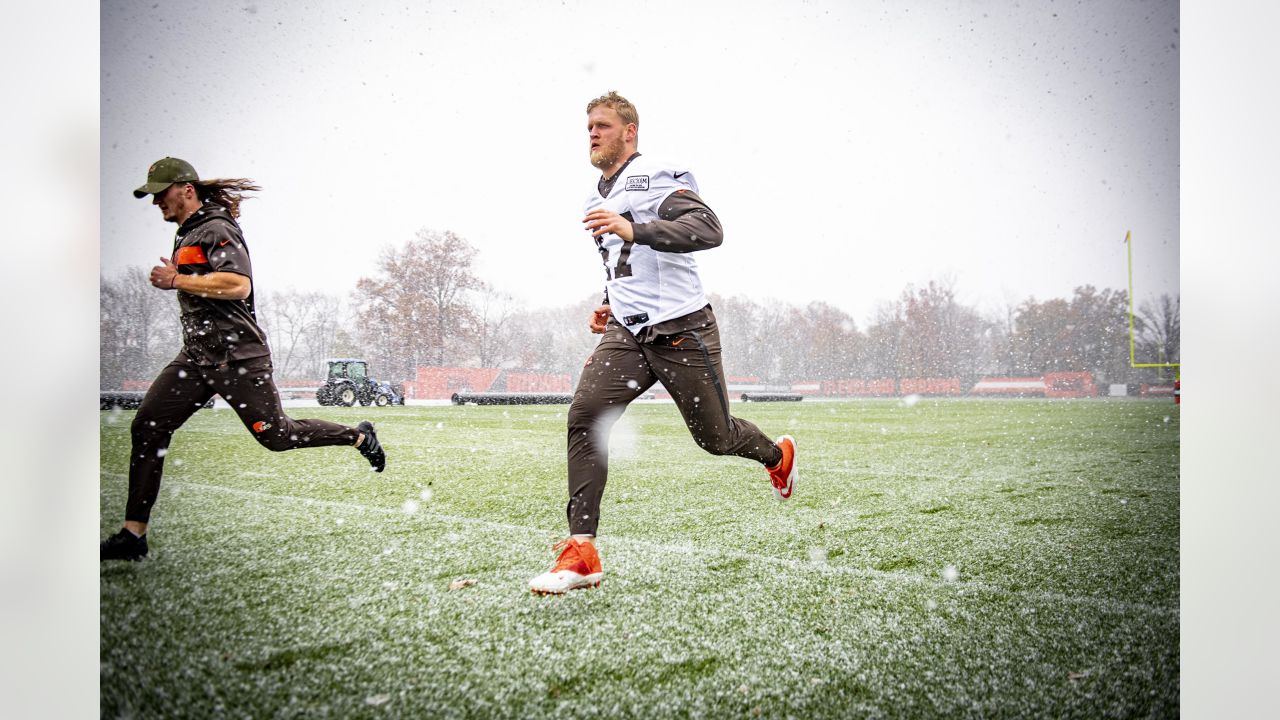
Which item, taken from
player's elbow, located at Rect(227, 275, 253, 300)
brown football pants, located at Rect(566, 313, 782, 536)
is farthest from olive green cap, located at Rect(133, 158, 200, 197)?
brown football pants, located at Rect(566, 313, 782, 536)

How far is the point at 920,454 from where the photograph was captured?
5.43m

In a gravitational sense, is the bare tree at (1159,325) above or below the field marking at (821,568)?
above

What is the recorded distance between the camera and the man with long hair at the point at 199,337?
2055 millimetres

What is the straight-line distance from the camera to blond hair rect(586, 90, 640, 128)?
209cm

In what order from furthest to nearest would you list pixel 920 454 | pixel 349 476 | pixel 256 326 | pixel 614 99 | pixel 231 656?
pixel 920 454 → pixel 349 476 → pixel 256 326 → pixel 614 99 → pixel 231 656

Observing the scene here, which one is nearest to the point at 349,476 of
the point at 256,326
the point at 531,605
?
the point at 256,326

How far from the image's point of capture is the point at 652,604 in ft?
6.00

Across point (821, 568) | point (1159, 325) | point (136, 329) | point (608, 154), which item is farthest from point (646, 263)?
point (1159, 325)

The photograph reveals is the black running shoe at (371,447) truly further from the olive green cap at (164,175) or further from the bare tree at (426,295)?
the bare tree at (426,295)

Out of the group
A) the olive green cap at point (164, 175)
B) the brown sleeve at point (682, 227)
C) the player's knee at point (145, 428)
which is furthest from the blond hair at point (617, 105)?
the player's knee at point (145, 428)

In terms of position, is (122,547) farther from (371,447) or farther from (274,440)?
(371,447)

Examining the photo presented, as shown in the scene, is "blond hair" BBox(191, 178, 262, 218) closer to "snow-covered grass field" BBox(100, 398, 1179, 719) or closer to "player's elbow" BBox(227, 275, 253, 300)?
"player's elbow" BBox(227, 275, 253, 300)

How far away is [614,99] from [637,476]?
8.02 feet
